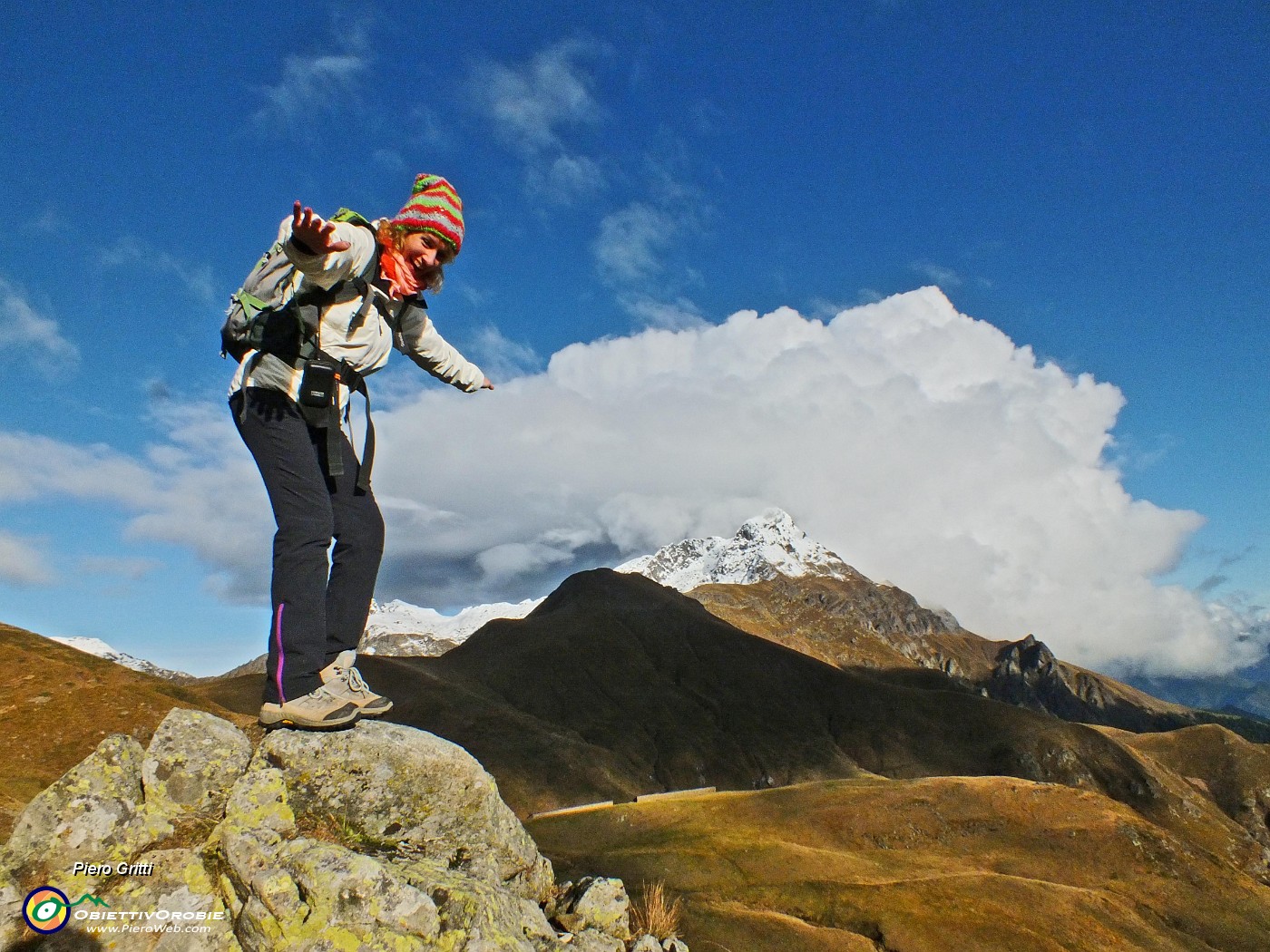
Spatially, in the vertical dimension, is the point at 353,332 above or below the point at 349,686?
above

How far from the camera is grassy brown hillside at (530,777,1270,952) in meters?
38.5

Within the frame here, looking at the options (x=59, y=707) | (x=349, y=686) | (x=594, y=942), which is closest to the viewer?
(x=349, y=686)

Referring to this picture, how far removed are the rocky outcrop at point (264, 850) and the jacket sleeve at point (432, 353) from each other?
444 centimetres

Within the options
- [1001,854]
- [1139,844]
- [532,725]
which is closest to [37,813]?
[1001,854]

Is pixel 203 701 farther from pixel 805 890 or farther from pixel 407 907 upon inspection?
pixel 407 907

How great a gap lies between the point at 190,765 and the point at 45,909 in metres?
1.66

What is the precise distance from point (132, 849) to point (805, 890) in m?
43.3

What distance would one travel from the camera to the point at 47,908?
6473mm

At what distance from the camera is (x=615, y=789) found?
137500mm

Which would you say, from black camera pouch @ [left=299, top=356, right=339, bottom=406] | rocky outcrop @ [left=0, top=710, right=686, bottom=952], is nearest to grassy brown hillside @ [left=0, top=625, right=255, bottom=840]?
rocky outcrop @ [left=0, top=710, right=686, bottom=952]

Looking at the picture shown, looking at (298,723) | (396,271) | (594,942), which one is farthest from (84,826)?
(594,942)

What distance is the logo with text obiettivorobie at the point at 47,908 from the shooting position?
250 inches

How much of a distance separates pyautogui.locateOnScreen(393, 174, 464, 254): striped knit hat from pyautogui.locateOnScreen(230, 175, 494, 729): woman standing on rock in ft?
0.04

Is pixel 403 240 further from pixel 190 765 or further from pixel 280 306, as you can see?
pixel 190 765
